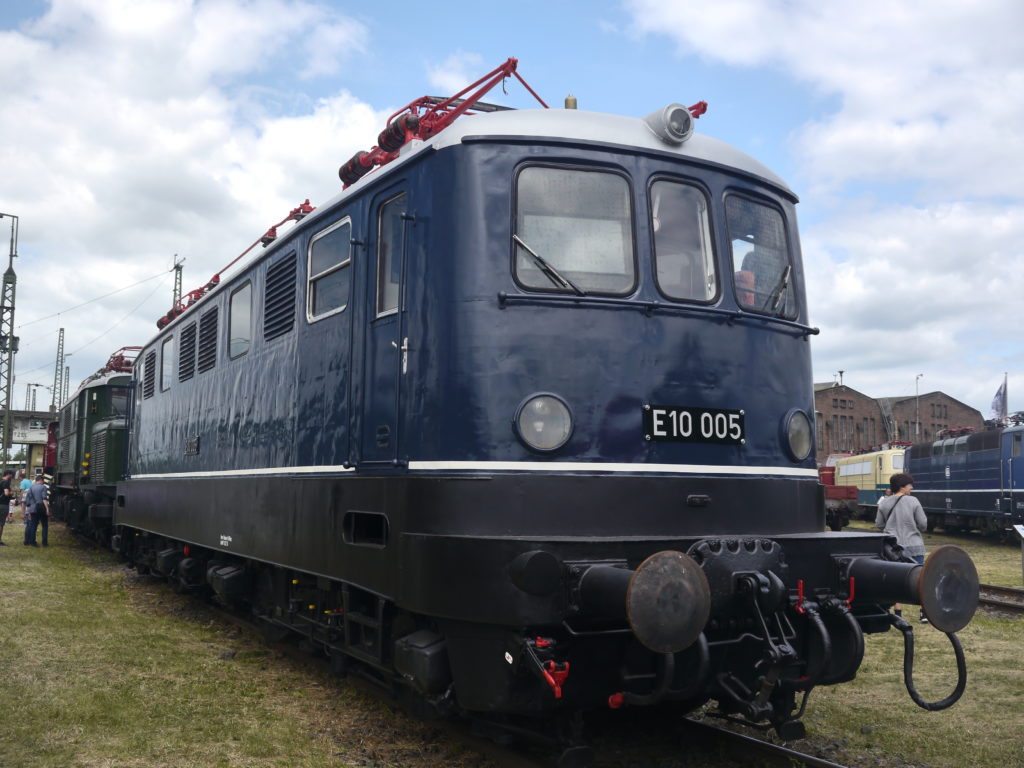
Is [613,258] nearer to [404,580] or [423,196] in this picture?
[423,196]

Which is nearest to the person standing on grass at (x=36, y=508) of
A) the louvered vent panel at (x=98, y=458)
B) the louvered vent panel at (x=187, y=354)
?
the louvered vent panel at (x=98, y=458)

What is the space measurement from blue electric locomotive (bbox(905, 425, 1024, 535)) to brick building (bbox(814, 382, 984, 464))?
106 feet

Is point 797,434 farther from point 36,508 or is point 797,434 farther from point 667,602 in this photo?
point 36,508

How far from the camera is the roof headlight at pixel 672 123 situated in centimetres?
525

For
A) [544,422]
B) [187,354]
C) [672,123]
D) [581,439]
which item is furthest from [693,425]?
[187,354]

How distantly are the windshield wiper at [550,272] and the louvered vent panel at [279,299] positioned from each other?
2.57 m

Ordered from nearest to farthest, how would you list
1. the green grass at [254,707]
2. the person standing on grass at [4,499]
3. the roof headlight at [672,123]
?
1. the roof headlight at [672,123]
2. the green grass at [254,707]
3. the person standing on grass at [4,499]

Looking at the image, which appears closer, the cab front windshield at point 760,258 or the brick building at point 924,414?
the cab front windshield at point 760,258

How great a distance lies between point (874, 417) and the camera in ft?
237

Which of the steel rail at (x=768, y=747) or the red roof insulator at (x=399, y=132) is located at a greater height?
the red roof insulator at (x=399, y=132)

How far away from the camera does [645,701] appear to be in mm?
4438

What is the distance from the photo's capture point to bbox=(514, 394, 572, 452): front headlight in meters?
4.70

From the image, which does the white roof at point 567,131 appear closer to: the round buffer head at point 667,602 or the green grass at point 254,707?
the round buffer head at point 667,602

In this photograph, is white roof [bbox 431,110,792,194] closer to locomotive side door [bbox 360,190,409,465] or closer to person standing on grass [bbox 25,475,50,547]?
locomotive side door [bbox 360,190,409,465]
